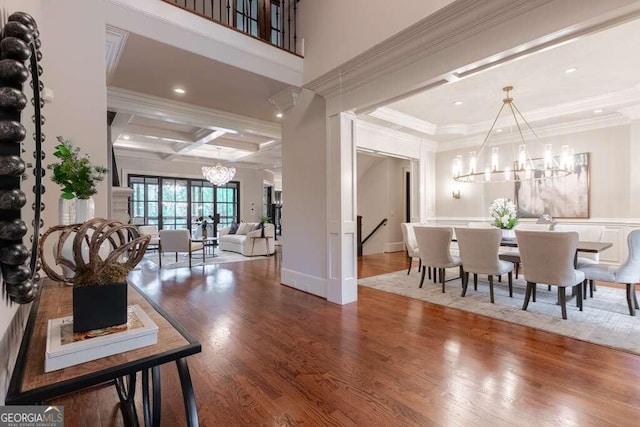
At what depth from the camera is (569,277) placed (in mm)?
3111

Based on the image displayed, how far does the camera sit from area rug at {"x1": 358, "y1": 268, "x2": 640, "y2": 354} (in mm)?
2764

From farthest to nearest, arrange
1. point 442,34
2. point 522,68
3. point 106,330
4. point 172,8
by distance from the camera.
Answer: point 522,68
point 172,8
point 442,34
point 106,330

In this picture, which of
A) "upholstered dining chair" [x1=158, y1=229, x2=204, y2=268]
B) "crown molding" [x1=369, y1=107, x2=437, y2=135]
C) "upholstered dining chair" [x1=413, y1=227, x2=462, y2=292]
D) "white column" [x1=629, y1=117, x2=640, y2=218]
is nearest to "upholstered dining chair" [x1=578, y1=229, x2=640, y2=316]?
"upholstered dining chair" [x1=413, y1=227, x2=462, y2=292]

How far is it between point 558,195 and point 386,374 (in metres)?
5.84

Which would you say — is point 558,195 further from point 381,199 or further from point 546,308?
point 381,199

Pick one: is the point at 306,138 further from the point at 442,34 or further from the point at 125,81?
the point at 125,81

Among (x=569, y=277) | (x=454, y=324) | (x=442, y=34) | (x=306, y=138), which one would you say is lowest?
(x=454, y=324)

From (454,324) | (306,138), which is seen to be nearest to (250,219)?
Result: (306,138)

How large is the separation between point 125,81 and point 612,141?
26.1ft

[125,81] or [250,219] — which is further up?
[125,81]

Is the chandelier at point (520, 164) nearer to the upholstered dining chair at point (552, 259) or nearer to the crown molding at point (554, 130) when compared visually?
the crown molding at point (554, 130)

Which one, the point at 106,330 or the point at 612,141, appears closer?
the point at 106,330

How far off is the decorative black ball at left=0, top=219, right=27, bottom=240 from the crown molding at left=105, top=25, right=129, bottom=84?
9.36ft

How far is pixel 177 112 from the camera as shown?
474 cm
